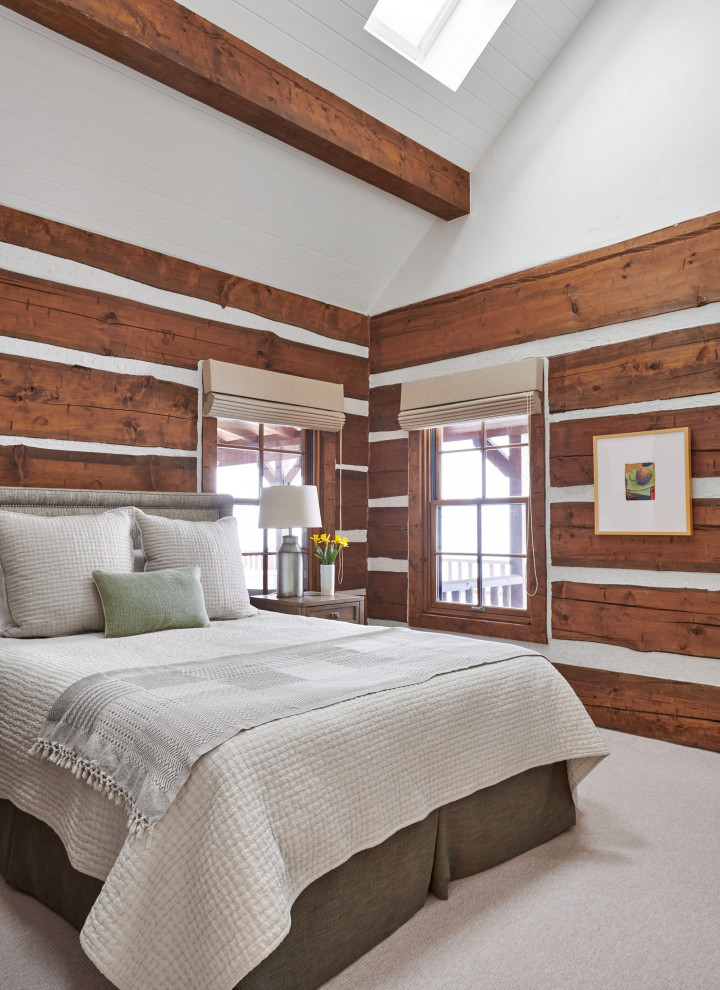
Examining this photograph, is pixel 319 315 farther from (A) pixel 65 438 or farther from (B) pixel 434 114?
(A) pixel 65 438

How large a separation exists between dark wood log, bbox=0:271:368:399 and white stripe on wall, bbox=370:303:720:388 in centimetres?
57

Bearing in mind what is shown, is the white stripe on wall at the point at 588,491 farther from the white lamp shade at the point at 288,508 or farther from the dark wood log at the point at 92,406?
the dark wood log at the point at 92,406

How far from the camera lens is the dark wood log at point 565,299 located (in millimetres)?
3699

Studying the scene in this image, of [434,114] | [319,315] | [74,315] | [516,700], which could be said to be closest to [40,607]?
[74,315]

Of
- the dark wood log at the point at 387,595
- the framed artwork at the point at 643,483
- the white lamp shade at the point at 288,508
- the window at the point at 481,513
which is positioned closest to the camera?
the framed artwork at the point at 643,483

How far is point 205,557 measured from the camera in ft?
11.5

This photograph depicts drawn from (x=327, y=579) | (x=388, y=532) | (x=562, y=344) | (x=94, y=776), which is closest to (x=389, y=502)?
(x=388, y=532)

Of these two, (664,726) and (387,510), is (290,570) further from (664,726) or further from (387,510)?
(664,726)

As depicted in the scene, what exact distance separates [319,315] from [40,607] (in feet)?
9.72

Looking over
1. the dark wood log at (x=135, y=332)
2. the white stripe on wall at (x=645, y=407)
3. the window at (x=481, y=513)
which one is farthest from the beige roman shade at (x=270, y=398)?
the white stripe on wall at (x=645, y=407)

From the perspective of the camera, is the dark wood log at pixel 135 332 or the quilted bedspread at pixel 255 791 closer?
the quilted bedspread at pixel 255 791

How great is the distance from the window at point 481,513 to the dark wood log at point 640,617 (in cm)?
33

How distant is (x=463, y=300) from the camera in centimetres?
478

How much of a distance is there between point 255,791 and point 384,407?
3917 mm
